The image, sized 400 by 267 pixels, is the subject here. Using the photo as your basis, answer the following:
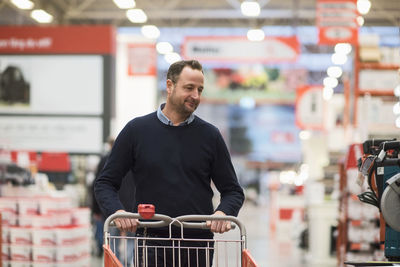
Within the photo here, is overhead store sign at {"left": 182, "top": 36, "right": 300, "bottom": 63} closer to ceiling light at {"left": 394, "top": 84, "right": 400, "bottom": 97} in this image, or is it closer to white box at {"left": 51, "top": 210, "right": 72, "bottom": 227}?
ceiling light at {"left": 394, "top": 84, "right": 400, "bottom": 97}

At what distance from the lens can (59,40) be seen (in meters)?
11.4

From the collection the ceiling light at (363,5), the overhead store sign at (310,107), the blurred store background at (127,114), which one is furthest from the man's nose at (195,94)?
the overhead store sign at (310,107)

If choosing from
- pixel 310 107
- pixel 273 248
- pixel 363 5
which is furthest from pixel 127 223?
pixel 310 107

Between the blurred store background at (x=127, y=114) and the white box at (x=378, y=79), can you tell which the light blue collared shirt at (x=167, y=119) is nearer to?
the blurred store background at (x=127, y=114)

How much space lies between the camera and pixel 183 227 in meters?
3.45

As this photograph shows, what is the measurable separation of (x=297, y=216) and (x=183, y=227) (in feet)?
44.7

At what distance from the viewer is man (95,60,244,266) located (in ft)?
11.6

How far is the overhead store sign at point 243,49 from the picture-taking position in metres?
13.3

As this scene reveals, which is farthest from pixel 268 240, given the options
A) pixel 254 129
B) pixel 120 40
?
pixel 254 129

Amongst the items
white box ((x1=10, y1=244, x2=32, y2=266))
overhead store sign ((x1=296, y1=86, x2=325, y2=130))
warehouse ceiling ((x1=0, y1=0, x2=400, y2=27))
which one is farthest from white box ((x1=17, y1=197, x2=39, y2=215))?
warehouse ceiling ((x1=0, y1=0, x2=400, y2=27))

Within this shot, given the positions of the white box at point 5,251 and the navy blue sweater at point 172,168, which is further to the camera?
the white box at point 5,251

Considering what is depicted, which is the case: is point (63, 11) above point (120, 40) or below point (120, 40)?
above

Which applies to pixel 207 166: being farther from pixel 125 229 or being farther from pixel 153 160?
pixel 125 229

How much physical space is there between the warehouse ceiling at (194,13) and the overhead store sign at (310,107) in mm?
2710
